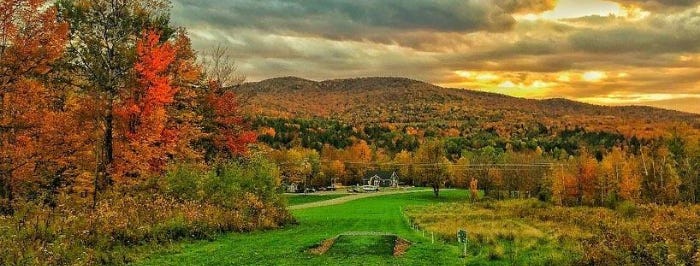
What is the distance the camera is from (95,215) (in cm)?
2044

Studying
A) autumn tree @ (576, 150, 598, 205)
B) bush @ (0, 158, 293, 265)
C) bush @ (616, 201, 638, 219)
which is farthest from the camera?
autumn tree @ (576, 150, 598, 205)

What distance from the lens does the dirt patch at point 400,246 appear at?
74.7 feet

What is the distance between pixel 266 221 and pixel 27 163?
12.4 metres

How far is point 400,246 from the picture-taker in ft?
81.0

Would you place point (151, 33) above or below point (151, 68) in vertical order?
above

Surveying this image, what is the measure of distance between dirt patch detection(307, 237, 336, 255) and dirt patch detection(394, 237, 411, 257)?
272 centimetres

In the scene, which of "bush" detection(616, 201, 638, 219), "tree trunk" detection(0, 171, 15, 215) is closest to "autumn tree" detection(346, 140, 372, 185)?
"bush" detection(616, 201, 638, 219)

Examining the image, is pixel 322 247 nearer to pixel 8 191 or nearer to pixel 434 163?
pixel 8 191

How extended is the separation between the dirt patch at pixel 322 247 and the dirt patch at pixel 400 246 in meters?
2.72

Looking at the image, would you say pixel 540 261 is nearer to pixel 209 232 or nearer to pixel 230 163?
pixel 209 232

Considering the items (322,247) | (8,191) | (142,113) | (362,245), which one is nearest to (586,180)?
(362,245)

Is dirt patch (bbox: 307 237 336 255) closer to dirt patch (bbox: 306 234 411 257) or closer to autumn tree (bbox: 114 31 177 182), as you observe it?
dirt patch (bbox: 306 234 411 257)

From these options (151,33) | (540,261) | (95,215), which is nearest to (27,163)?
(95,215)

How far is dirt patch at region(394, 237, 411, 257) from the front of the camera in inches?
896
